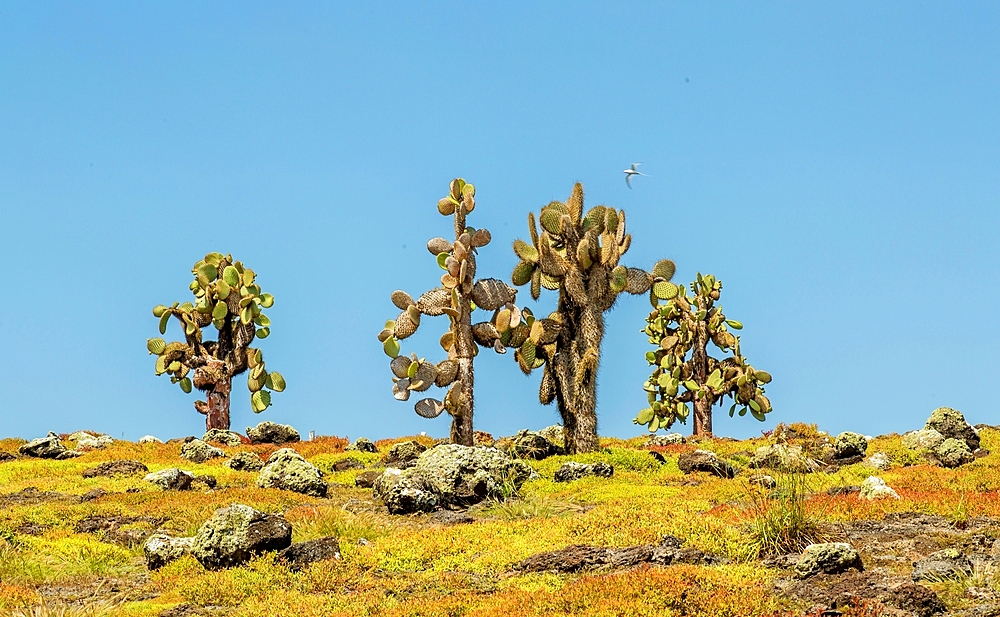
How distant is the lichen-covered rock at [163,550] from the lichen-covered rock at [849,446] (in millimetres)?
18588

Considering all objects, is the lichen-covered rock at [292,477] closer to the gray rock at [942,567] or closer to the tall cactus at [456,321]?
the tall cactus at [456,321]

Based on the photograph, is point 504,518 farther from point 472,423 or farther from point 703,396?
point 703,396

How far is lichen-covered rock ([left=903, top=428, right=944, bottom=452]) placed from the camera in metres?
29.7

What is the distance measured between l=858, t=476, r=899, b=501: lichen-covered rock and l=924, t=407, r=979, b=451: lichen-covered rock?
1306cm

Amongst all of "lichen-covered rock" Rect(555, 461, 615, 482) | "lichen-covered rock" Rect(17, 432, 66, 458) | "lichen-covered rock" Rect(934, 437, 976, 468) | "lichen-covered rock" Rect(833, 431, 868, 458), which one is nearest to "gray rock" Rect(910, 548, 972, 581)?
"lichen-covered rock" Rect(555, 461, 615, 482)

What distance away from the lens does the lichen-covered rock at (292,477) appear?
76.4 ft

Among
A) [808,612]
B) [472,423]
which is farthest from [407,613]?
[472,423]

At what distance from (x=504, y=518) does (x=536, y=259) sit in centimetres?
1227

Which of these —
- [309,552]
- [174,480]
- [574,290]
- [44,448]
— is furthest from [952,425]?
[44,448]

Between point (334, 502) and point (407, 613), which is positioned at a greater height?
point (334, 502)

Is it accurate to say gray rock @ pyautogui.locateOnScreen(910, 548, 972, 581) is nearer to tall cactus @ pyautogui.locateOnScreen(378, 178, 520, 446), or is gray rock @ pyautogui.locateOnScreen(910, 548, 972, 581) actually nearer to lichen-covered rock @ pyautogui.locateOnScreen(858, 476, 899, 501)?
lichen-covered rock @ pyautogui.locateOnScreen(858, 476, 899, 501)

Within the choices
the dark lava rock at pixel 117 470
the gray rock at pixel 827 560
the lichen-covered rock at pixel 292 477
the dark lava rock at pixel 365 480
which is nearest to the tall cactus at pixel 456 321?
the dark lava rock at pixel 365 480

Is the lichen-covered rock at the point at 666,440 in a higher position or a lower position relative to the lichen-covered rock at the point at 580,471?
higher

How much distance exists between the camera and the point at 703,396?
4466 cm
